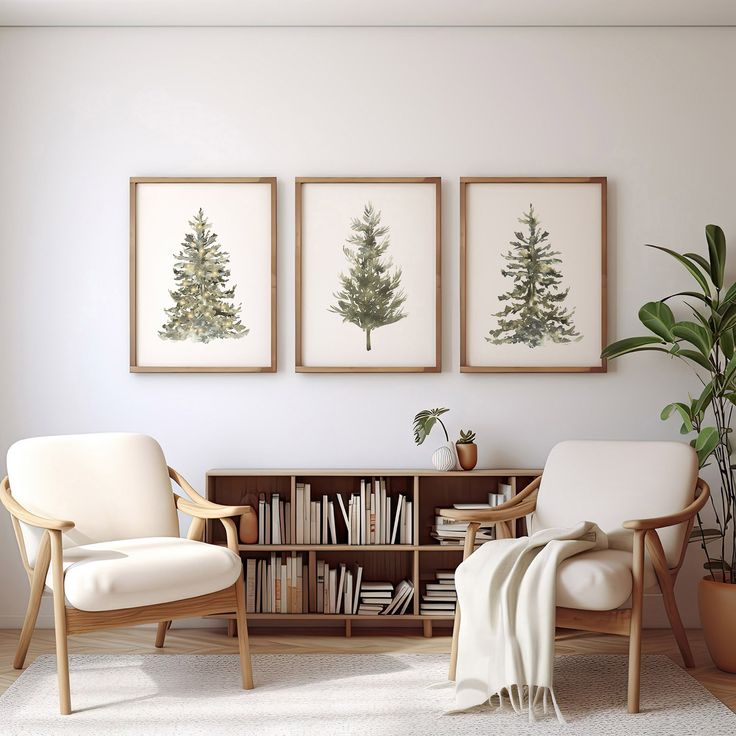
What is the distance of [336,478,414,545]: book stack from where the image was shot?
12.4 feet

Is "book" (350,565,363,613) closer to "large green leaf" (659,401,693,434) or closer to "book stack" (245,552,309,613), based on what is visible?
"book stack" (245,552,309,613)

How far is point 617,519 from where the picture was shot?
3344 mm

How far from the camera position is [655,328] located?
371 cm

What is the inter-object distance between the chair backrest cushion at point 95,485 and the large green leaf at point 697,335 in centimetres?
239

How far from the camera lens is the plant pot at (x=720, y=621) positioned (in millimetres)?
3254

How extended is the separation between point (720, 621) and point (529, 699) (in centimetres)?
103

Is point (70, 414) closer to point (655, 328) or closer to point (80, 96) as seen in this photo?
point (80, 96)

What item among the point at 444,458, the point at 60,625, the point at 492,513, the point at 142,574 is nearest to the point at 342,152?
the point at 444,458

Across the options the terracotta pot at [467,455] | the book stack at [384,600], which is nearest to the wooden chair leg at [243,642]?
the book stack at [384,600]

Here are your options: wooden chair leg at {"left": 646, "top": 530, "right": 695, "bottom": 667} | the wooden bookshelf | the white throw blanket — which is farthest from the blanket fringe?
the wooden bookshelf

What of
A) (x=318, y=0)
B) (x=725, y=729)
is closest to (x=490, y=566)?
(x=725, y=729)

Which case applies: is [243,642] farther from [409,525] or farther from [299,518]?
[409,525]

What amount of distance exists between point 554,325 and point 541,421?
49cm

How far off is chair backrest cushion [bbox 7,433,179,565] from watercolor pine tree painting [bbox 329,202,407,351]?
3.84ft
